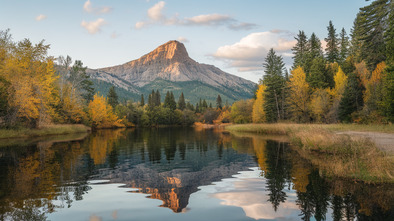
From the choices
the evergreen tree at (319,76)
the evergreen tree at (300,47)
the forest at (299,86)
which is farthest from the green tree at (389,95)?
the evergreen tree at (300,47)

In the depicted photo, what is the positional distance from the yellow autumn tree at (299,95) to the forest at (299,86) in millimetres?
229

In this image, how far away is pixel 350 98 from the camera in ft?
162

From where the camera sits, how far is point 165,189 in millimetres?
12211

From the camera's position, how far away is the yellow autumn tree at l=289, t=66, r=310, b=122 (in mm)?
59094


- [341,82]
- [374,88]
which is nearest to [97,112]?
[341,82]

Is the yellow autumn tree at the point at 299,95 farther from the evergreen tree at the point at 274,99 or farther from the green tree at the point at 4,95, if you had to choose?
the green tree at the point at 4,95

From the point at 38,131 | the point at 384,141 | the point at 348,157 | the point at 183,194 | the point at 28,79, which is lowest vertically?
the point at 183,194

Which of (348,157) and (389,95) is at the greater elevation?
(389,95)

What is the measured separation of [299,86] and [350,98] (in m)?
12.0

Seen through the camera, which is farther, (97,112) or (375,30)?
(97,112)

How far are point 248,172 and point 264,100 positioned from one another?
178 feet

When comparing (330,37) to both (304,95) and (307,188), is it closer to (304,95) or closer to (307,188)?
(304,95)

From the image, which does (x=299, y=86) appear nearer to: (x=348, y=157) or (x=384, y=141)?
(x=384, y=141)

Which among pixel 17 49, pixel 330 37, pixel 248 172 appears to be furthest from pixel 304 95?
pixel 17 49
